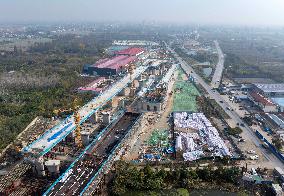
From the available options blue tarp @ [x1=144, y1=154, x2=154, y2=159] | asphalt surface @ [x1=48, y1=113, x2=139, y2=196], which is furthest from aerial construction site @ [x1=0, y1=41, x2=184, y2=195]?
blue tarp @ [x1=144, y1=154, x2=154, y2=159]

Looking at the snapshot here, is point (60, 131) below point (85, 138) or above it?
above

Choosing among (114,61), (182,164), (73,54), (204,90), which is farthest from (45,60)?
(182,164)

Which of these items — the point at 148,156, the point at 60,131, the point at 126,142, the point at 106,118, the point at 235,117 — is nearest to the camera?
the point at 148,156

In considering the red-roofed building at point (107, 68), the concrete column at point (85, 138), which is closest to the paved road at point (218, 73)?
the red-roofed building at point (107, 68)

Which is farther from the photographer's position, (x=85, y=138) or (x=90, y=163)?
(x=85, y=138)

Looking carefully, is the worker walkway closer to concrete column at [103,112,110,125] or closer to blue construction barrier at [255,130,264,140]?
concrete column at [103,112,110,125]

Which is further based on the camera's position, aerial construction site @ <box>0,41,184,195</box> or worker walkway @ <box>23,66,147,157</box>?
worker walkway @ <box>23,66,147,157</box>

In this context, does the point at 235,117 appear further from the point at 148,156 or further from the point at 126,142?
the point at 126,142

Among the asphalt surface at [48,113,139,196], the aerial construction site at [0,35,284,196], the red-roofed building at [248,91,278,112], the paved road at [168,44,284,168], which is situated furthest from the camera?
the red-roofed building at [248,91,278,112]

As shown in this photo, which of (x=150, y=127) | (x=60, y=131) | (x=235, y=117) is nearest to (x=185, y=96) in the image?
(x=235, y=117)
